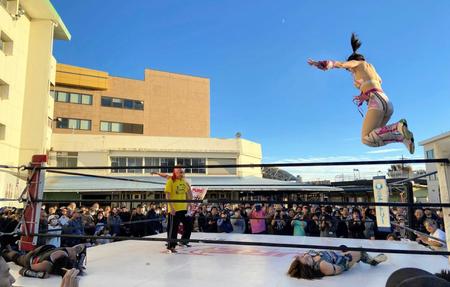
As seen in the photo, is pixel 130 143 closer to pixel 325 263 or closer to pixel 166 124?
pixel 166 124

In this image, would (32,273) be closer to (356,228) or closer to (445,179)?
(445,179)

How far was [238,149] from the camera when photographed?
30.3 meters

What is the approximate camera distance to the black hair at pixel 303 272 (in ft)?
9.93

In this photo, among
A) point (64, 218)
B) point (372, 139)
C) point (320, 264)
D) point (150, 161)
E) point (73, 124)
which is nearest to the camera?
point (320, 264)

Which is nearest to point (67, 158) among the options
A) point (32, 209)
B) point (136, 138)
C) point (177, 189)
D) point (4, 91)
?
point (136, 138)

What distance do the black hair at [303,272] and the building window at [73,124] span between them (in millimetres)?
32830

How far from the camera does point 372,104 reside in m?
3.35

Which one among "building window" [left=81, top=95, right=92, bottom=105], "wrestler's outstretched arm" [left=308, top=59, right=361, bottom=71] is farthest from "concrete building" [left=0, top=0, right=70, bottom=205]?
"wrestler's outstretched arm" [left=308, top=59, right=361, bottom=71]

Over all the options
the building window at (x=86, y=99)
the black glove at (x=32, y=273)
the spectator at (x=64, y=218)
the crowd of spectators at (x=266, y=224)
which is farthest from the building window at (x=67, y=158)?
the black glove at (x=32, y=273)

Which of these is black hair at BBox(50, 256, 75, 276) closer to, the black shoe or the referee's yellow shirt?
the black shoe

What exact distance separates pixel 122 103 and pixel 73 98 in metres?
4.44

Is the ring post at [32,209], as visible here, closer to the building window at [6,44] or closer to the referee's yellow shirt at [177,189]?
the referee's yellow shirt at [177,189]

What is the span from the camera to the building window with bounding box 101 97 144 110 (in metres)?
34.9

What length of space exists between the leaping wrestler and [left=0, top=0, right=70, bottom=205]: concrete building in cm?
1853
